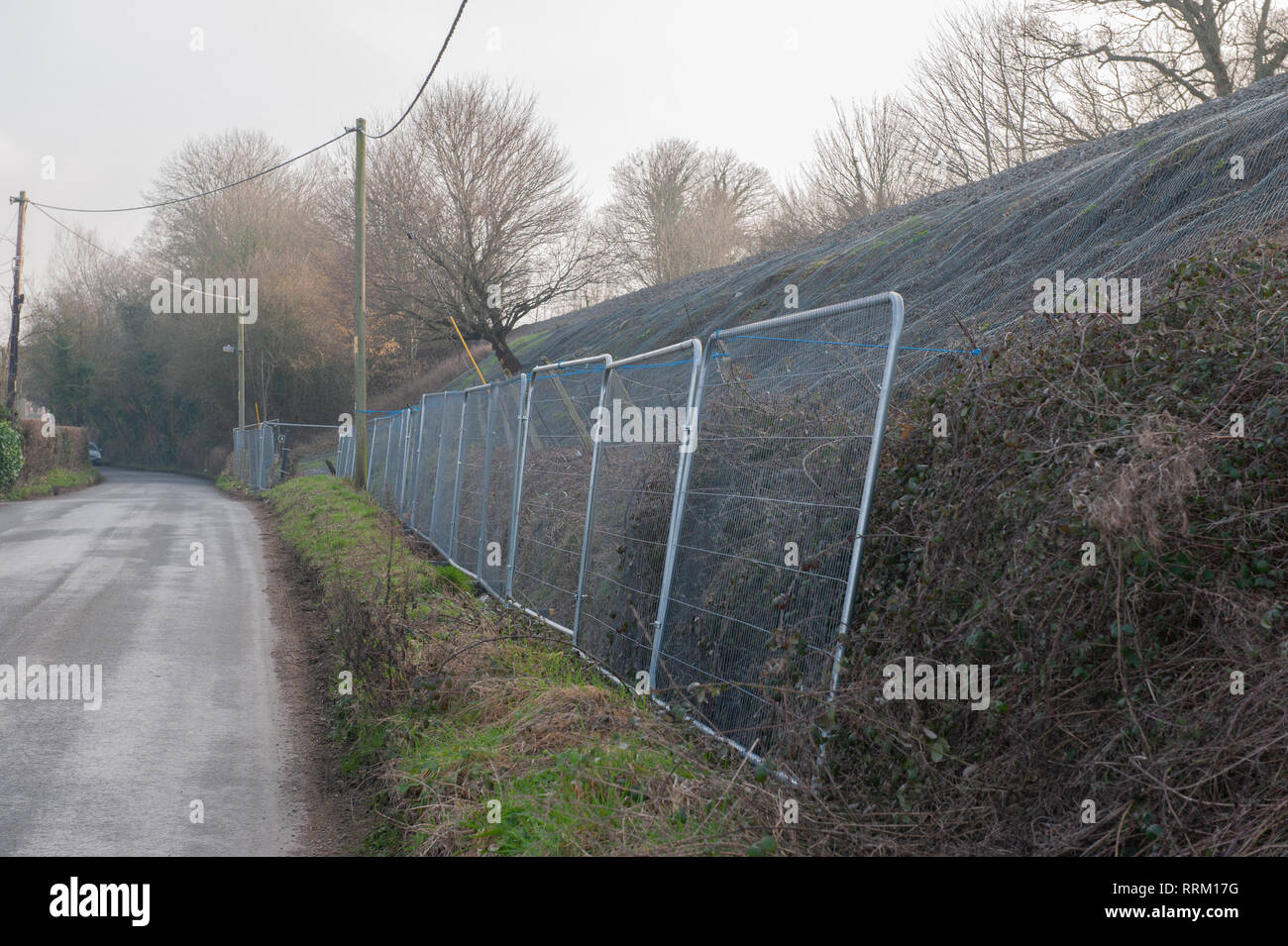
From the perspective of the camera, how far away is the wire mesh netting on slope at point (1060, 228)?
8.38m

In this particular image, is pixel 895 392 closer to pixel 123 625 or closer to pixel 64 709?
pixel 64 709

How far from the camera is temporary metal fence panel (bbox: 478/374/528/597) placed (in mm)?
9336

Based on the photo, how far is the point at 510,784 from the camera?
4238 millimetres

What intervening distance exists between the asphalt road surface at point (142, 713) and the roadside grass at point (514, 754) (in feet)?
1.84

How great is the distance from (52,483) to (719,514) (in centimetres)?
3014

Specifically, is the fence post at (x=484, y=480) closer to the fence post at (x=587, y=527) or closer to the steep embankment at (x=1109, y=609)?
the fence post at (x=587, y=527)

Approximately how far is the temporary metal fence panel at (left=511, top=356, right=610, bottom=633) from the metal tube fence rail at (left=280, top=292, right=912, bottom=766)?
0.02 m

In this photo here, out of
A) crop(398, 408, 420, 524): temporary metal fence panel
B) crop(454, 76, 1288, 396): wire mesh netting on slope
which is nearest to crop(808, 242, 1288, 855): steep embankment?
crop(454, 76, 1288, 396): wire mesh netting on slope

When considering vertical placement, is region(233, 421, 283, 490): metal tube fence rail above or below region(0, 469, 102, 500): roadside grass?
above

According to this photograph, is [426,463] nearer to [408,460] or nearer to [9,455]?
[408,460]

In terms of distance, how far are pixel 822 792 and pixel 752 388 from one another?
2457mm

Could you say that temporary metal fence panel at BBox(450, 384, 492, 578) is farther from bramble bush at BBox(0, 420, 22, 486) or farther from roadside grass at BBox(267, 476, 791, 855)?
bramble bush at BBox(0, 420, 22, 486)

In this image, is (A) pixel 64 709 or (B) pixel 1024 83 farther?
(B) pixel 1024 83

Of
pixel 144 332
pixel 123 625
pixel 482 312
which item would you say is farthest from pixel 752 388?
pixel 144 332
